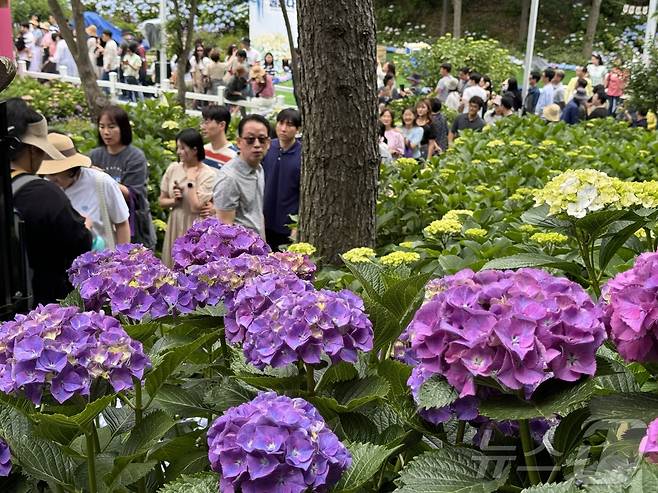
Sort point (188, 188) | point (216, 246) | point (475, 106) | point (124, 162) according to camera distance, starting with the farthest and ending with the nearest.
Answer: point (475, 106), point (124, 162), point (188, 188), point (216, 246)

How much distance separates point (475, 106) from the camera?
11.8m

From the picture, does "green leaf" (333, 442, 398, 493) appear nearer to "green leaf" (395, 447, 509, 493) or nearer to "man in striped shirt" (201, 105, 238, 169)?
"green leaf" (395, 447, 509, 493)

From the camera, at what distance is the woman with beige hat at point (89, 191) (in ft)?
15.2

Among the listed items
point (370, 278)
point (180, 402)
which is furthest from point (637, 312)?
point (180, 402)

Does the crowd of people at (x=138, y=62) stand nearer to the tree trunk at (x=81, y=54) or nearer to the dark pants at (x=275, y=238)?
the tree trunk at (x=81, y=54)

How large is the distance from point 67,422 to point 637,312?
2.96 ft

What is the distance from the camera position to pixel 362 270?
2.04 meters

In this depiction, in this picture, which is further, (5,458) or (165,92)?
(165,92)

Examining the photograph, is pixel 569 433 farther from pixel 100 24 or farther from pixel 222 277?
pixel 100 24

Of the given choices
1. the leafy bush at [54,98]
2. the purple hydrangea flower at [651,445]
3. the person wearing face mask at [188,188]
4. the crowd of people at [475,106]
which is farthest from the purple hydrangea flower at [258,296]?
the leafy bush at [54,98]

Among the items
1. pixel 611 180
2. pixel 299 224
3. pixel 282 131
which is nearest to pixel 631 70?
pixel 282 131

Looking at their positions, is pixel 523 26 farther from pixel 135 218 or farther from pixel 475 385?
pixel 475 385

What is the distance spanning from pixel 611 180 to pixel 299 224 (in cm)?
231

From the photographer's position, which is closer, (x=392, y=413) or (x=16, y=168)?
(x=392, y=413)
